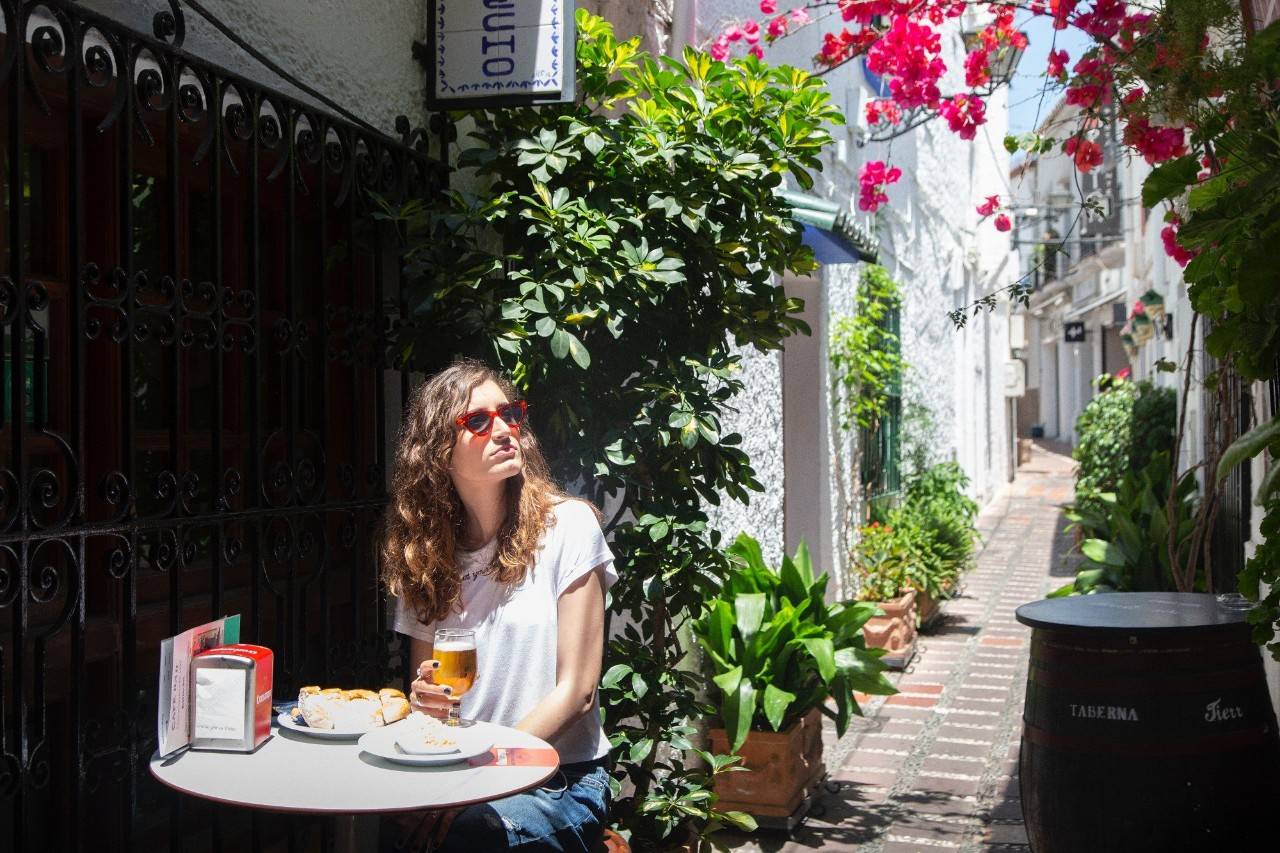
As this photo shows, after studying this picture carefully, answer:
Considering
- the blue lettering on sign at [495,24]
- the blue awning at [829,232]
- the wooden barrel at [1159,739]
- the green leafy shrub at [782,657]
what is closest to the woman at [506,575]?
the blue lettering on sign at [495,24]

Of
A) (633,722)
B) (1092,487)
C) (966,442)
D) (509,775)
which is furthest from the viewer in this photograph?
(966,442)

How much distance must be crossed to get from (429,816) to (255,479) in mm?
837

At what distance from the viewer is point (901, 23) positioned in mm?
5980

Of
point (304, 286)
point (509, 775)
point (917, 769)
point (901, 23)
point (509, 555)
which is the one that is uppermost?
point (901, 23)

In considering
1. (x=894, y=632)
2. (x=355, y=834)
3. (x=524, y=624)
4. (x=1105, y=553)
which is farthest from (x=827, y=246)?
(x=355, y=834)

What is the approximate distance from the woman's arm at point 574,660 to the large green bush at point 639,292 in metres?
0.78

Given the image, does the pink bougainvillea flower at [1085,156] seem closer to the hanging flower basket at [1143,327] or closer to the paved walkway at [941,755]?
the paved walkway at [941,755]

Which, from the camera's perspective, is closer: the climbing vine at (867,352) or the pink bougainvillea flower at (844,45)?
the pink bougainvillea flower at (844,45)

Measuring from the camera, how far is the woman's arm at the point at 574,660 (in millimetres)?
2830

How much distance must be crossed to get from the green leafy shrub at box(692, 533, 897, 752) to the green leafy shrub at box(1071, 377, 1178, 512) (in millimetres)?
6001

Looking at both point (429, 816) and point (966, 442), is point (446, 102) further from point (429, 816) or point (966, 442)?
point (966, 442)

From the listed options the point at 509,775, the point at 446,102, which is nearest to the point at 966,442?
the point at 446,102

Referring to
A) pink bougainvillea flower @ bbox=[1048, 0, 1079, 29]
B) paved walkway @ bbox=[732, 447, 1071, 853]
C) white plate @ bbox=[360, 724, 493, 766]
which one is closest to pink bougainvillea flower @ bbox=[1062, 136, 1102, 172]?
pink bougainvillea flower @ bbox=[1048, 0, 1079, 29]

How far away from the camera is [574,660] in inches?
114
